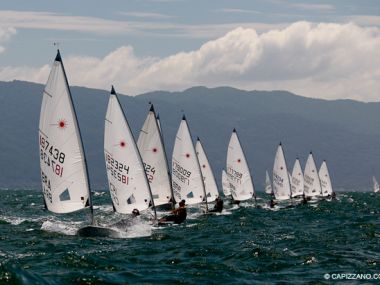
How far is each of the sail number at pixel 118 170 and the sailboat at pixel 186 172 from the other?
14.9 m

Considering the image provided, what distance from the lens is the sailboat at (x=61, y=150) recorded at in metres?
30.8

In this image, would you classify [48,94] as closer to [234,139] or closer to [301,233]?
[301,233]

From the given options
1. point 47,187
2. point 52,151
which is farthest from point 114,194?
point 52,151

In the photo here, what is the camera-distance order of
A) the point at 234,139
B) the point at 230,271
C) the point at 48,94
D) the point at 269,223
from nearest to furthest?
1. the point at 230,271
2. the point at 48,94
3. the point at 269,223
4. the point at 234,139

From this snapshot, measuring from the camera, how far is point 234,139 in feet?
198

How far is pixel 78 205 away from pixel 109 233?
5.82ft

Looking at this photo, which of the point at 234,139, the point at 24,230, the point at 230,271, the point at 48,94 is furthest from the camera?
the point at 234,139

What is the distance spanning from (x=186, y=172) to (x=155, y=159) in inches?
205

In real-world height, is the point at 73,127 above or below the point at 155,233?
above

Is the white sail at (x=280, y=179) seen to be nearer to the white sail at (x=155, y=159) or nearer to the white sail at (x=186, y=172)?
the white sail at (x=186, y=172)

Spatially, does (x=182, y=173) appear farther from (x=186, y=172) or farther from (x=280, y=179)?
(x=280, y=179)

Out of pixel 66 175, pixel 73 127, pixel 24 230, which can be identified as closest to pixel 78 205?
pixel 66 175

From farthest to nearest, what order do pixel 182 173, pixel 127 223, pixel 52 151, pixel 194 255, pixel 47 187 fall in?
pixel 182 173 → pixel 127 223 → pixel 47 187 → pixel 52 151 → pixel 194 255

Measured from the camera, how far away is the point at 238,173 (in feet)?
200
